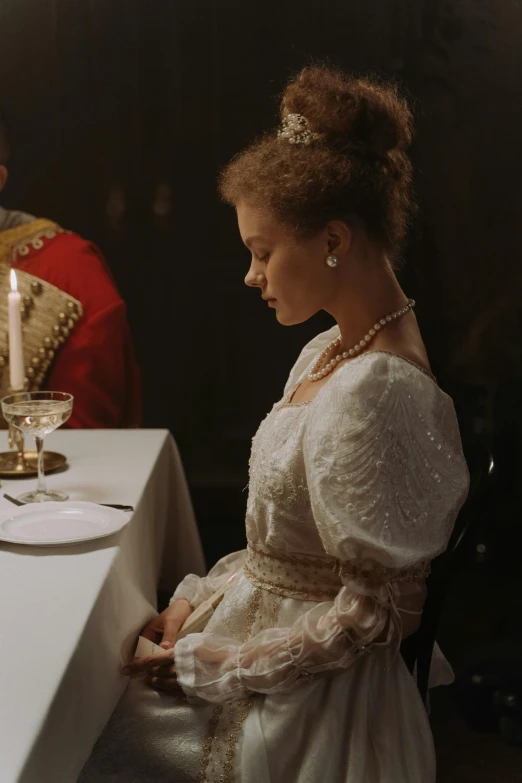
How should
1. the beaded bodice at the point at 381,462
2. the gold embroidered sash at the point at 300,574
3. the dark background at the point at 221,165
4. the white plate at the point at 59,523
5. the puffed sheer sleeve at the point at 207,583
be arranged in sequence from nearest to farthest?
1. the beaded bodice at the point at 381,462
2. the gold embroidered sash at the point at 300,574
3. the white plate at the point at 59,523
4. the puffed sheer sleeve at the point at 207,583
5. the dark background at the point at 221,165

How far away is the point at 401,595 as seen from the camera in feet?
3.73

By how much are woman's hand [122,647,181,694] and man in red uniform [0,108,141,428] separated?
150cm

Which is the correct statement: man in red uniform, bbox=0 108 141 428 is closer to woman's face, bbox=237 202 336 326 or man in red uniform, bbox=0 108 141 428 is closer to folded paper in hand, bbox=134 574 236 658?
folded paper in hand, bbox=134 574 236 658

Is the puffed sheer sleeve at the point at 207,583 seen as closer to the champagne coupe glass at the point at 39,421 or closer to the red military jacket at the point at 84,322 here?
the champagne coupe glass at the point at 39,421

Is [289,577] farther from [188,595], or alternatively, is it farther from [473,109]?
[473,109]

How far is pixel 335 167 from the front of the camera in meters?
1.19

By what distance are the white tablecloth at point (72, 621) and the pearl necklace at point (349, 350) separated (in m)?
0.43

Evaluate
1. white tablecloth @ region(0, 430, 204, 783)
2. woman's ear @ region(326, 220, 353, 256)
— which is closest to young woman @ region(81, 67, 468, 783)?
woman's ear @ region(326, 220, 353, 256)

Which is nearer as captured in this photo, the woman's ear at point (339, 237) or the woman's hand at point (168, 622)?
the woman's ear at point (339, 237)

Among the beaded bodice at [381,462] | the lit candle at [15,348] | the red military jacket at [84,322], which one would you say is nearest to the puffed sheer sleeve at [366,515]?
the beaded bodice at [381,462]

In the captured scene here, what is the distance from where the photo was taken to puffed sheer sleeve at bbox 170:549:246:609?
5.05 ft

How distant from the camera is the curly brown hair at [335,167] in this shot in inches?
47.1

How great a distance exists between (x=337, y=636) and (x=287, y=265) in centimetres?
55

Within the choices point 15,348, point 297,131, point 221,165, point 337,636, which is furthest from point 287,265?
point 221,165
